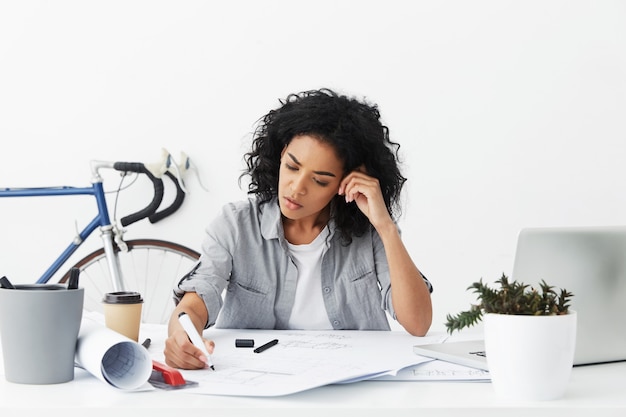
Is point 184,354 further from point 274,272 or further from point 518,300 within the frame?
point 274,272

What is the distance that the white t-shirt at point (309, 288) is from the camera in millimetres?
1614

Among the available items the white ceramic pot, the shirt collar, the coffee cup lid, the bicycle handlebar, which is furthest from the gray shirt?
the bicycle handlebar

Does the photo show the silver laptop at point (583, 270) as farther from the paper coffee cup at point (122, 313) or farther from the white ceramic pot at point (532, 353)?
the paper coffee cup at point (122, 313)

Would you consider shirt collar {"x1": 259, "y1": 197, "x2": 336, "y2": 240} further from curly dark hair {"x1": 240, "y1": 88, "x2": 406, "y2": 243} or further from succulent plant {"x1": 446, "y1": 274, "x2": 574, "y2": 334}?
succulent plant {"x1": 446, "y1": 274, "x2": 574, "y2": 334}

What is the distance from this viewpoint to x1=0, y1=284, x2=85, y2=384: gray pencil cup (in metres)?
0.86

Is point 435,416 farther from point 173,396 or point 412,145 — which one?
point 412,145

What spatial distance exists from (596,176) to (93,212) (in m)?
1.87

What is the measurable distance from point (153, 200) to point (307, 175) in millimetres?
1351

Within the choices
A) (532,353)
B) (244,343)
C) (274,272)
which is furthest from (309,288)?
(532,353)

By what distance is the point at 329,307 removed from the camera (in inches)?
64.2

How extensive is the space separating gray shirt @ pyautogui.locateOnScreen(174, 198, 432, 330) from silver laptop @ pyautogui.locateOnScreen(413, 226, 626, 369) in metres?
0.61

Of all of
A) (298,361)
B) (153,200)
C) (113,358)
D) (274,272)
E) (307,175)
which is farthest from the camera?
(153,200)

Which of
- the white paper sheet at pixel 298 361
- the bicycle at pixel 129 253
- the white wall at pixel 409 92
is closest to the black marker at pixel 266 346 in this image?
the white paper sheet at pixel 298 361

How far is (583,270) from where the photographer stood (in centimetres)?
99
